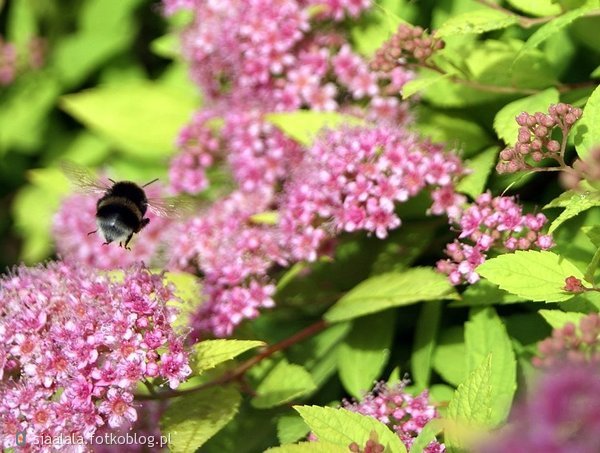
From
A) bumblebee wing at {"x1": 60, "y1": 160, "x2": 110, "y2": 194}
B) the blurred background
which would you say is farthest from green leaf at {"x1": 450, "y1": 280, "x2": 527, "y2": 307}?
the blurred background

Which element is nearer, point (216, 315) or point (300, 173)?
point (216, 315)

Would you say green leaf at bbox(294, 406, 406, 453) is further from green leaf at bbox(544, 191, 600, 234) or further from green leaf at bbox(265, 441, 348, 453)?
green leaf at bbox(544, 191, 600, 234)

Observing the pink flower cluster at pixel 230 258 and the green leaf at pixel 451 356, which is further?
the pink flower cluster at pixel 230 258

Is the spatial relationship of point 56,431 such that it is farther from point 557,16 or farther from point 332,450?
point 557,16

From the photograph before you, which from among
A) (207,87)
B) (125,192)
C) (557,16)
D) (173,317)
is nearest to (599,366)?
(173,317)

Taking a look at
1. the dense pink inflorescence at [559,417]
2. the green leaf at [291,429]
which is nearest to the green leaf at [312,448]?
the green leaf at [291,429]

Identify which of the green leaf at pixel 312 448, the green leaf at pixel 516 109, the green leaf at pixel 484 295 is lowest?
the green leaf at pixel 312 448

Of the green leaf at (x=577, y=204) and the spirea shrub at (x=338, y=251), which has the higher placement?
the green leaf at (x=577, y=204)

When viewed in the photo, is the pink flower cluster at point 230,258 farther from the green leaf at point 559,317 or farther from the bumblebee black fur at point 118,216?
the green leaf at point 559,317

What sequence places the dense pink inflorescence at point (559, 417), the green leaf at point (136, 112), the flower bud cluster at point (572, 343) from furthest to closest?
the green leaf at point (136, 112) < the flower bud cluster at point (572, 343) < the dense pink inflorescence at point (559, 417)
